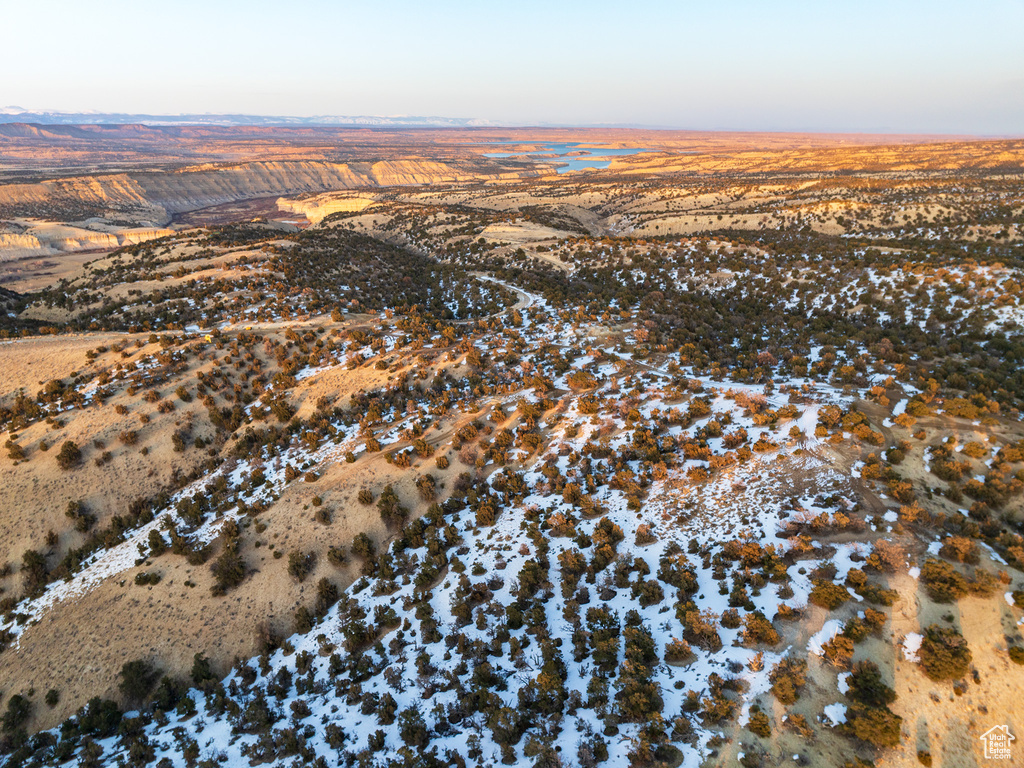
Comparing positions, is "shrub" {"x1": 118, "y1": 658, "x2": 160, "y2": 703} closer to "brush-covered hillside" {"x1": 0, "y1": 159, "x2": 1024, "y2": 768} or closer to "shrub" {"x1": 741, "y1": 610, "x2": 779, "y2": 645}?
"brush-covered hillside" {"x1": 0, "y1": 159, "x2": 1024, "y2": 768}

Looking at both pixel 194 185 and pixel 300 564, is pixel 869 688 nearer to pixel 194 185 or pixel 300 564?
pixel 300 564

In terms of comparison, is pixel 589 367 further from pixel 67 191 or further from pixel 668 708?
pixel 67 191

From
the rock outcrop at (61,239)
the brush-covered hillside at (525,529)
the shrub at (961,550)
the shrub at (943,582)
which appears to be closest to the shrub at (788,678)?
the brush-covered hillside at (525,529)

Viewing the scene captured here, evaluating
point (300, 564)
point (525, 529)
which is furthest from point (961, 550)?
point (300, 564)

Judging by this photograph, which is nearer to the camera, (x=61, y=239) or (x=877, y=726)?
(x=877, y=726)

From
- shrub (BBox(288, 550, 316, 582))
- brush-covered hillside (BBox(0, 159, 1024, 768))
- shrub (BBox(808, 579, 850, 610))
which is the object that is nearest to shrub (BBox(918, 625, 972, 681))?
brush-covered hillside (BBox(0, 159, 1024, 768))

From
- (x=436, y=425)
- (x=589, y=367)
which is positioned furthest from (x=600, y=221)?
(x=436, y=425)

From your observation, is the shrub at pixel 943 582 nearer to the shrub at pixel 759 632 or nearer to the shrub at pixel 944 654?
the shrub at pixel 944 654

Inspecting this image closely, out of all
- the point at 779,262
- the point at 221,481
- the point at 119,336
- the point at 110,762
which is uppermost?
the point at 779,262
